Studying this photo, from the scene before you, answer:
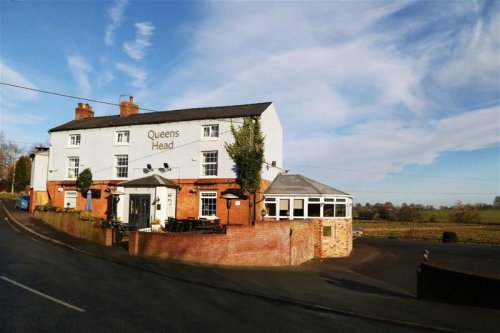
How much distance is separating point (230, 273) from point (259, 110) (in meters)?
13.6

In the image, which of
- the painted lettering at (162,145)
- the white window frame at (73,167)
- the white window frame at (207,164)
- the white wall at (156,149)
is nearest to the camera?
the white window frame at (207,164)

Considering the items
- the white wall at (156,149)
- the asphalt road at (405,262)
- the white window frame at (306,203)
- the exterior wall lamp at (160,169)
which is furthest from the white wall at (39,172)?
the asphalt road at (405,262)

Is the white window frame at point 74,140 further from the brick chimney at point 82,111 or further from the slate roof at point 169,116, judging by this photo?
the brick chimney at point 82,111

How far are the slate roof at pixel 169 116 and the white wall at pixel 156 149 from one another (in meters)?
0.34

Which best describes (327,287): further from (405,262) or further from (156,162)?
(156,162)

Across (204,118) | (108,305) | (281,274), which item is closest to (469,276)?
(281,274)

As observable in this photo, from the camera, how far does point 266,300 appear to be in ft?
35.7

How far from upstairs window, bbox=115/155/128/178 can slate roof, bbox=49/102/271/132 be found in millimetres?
2461

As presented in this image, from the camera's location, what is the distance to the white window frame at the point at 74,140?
30875 millimetres

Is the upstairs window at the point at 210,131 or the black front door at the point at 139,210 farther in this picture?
the upstairs window at the point at 210,131

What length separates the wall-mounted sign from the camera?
1077 inches

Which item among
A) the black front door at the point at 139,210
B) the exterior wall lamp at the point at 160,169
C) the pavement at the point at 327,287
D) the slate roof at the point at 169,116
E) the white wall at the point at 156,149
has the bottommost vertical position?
the pavement at the point at 327,287

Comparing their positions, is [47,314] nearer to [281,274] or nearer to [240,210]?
[281,274]

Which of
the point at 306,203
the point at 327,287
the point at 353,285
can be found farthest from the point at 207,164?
the point at 327,287
